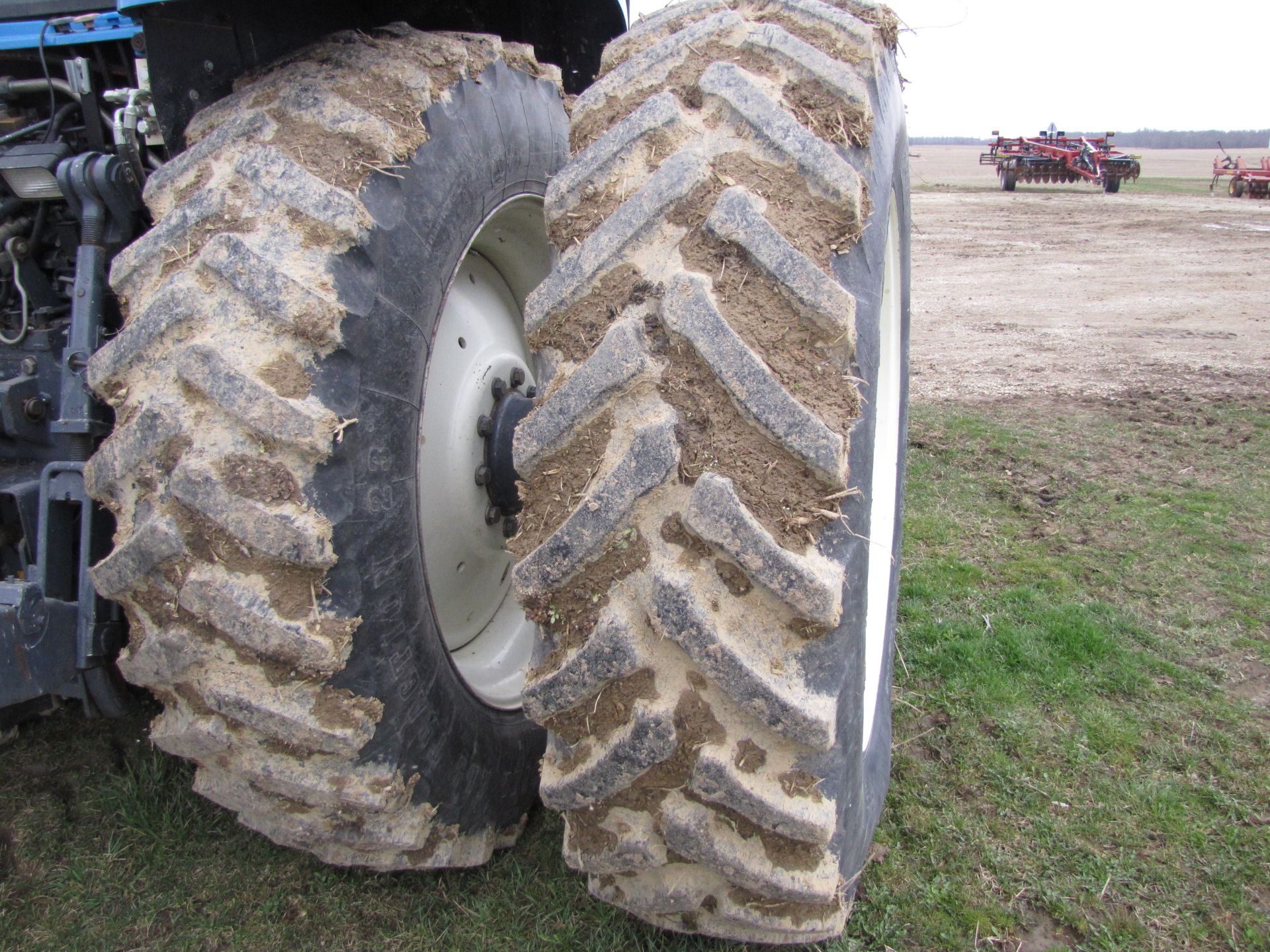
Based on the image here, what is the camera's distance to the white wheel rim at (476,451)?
2324mm

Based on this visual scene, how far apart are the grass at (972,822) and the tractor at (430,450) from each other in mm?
318

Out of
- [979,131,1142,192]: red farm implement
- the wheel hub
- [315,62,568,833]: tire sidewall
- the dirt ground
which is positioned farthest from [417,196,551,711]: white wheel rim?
[979,131,1142,192]: red farm implement

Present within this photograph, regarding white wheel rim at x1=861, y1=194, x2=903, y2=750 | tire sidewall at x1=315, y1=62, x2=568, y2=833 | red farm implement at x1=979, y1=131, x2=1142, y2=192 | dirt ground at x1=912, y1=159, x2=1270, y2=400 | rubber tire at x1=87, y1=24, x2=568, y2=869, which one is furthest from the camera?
red farm implement at x1=979, y1=131, x2=1142, y2=192

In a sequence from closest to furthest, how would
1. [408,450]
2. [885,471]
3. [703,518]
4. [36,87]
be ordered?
[703,518] → [408,450] → [36,87] → [885,471]

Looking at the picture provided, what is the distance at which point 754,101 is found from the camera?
5.42 ft

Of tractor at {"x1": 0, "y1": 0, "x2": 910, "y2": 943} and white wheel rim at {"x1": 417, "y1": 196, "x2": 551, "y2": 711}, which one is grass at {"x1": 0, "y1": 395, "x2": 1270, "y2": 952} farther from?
white wheel rim at {"x1": 417, "y1": 196, "x2": 551, "y2": 711}

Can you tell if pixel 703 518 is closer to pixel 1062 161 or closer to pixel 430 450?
pixel 430 450

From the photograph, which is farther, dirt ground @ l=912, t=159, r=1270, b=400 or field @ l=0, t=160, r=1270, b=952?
dirt ground @ l=912, t=159, r=1270, b=400

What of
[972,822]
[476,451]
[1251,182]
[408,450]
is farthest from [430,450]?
[1251,182]

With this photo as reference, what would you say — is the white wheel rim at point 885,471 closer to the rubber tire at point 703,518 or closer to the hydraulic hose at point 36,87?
the rubber tire at point 703,518

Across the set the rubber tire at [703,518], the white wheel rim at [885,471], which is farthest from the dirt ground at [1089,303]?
the rubber tire at [703,518]

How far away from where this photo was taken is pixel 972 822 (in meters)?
2.61

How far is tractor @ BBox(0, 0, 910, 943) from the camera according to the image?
1512 mm

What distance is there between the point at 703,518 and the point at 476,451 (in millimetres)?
1102
